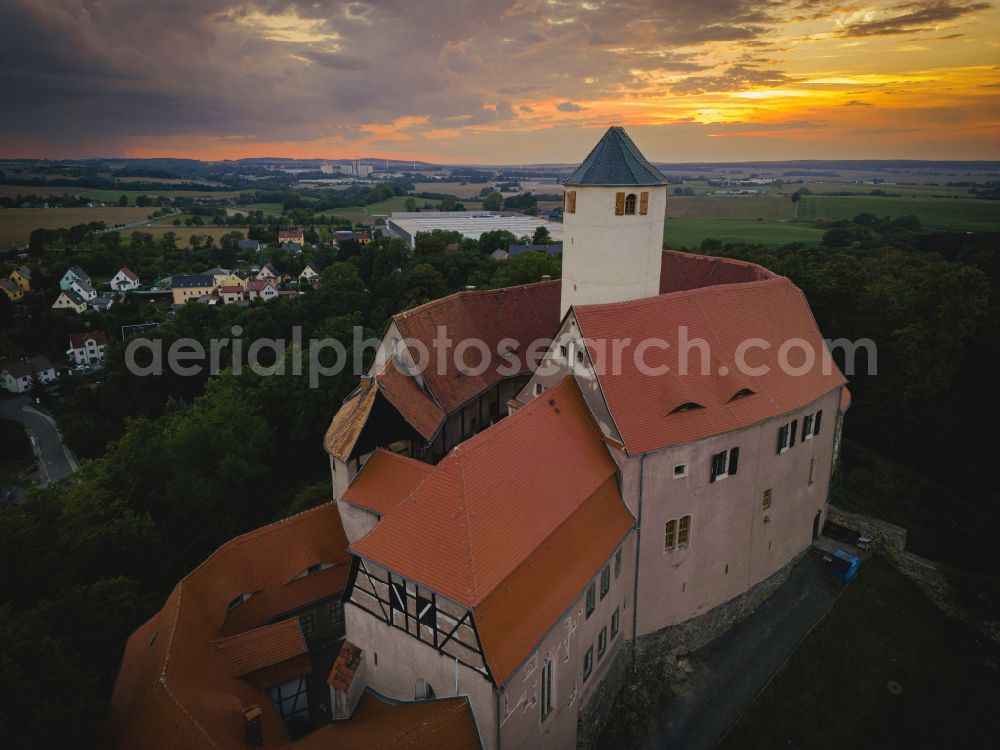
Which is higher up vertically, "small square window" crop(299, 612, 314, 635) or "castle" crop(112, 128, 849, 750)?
"castle" crop(112, 128, 849, 750)

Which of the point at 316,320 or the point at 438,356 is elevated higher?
the point at 438,356

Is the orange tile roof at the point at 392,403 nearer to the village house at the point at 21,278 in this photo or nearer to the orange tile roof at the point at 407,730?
the orange tile roof at the point at 407,730

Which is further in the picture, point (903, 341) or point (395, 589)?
point (903, 341)

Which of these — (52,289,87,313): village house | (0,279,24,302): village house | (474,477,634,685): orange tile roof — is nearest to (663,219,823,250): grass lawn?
(474,477,634,685): orange tile roof

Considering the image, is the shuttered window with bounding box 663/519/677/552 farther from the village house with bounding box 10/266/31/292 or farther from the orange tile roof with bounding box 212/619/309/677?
the village house with bounding box 10/266/31/292

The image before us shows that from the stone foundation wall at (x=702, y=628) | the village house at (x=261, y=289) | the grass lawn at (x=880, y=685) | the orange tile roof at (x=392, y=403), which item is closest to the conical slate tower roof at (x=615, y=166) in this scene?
Result: the orange tile roof at (x=392, y=403)

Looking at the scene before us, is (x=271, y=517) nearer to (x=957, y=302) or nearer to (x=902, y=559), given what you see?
(x=902, y=559)

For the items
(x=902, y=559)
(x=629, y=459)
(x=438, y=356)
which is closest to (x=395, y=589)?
(x=629, y=459)
